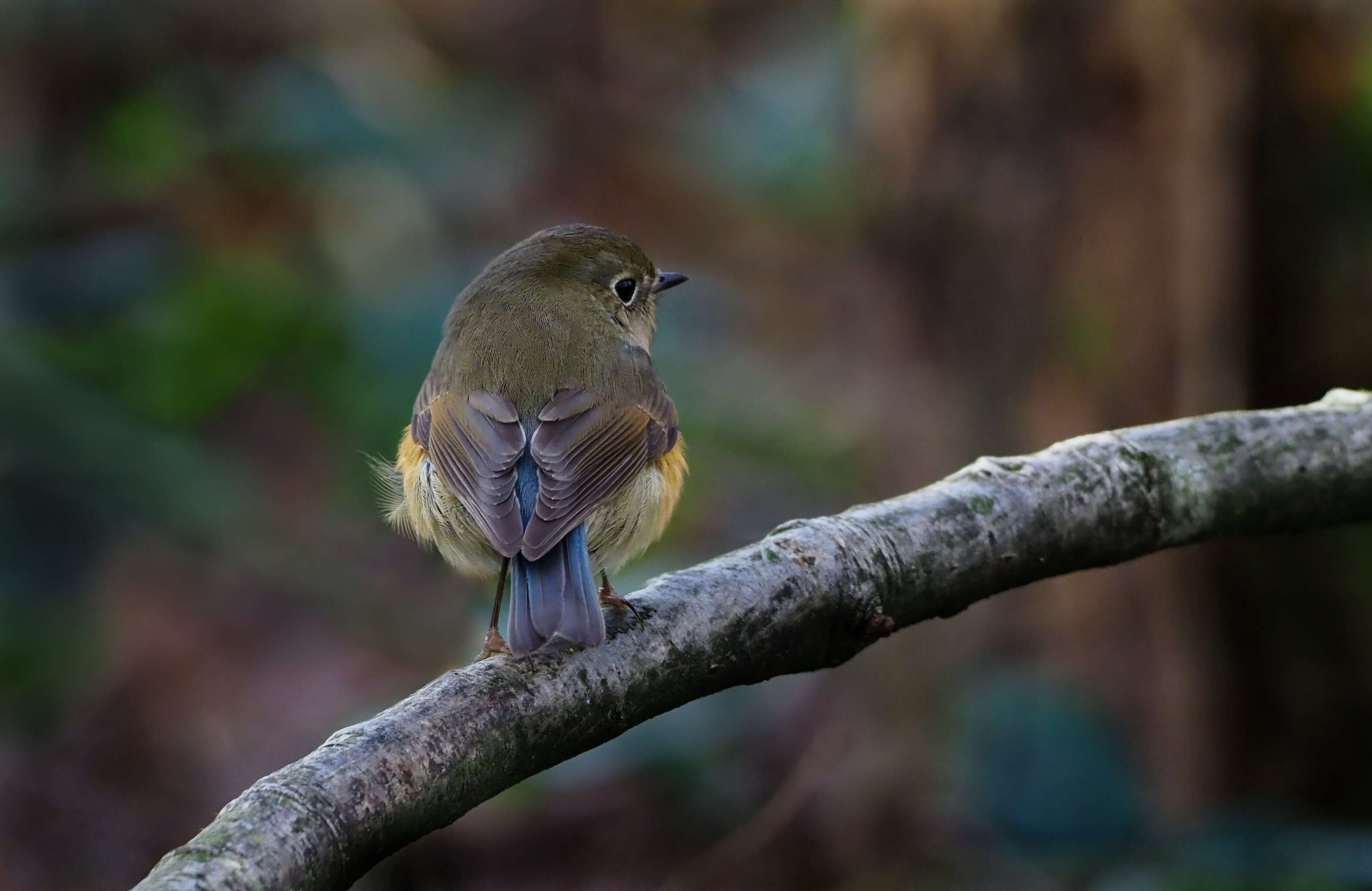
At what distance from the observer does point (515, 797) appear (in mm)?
4223

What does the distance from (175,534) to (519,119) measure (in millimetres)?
4049

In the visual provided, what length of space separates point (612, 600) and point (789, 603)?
0.37 metres

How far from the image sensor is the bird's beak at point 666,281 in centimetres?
389

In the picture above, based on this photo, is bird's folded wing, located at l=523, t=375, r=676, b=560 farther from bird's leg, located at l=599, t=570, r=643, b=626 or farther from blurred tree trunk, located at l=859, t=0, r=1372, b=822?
blurred tree trunk, located at l=859, t=0, r=1372, b=822

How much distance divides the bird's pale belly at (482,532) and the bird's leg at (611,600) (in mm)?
38

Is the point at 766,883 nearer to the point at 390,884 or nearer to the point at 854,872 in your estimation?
the point at 854,872

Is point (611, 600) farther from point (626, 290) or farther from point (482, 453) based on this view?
point (626, 290)

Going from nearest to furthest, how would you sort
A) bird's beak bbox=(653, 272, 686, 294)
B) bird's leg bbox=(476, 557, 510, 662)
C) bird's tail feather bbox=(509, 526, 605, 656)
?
bird's tail feather bbox=(509, 526, 605, 656) < bird's leg bbox=(476, 557, 510, 662) < bird's beak bbox=(653, 272, 686, 294)

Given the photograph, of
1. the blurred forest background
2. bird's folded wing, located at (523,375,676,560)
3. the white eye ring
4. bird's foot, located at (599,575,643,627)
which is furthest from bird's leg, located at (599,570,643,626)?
the blurred forest background

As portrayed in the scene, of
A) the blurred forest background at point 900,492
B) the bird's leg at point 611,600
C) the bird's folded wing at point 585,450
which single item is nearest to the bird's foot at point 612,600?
the bird's leg at point 611,600

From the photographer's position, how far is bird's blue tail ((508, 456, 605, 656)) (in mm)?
2246

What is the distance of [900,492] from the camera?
516 centimetres

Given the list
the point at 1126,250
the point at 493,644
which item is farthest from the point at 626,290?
the point at 1126,250

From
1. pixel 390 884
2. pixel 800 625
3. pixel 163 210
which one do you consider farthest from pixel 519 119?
pixel 800 625
